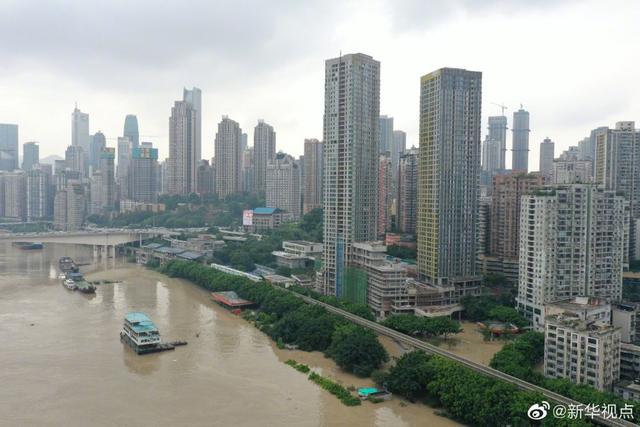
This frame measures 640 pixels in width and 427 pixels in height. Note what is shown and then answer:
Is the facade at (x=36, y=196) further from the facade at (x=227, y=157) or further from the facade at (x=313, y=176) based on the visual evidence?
the facade at (x=313, y=176)

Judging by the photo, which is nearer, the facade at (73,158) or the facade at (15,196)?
the facade at (15,196)

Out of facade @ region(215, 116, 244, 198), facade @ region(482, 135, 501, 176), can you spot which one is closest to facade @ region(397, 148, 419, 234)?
facade @ region(215, 116, 244, 198)

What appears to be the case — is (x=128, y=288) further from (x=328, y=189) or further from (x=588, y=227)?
(x=588, y=227)

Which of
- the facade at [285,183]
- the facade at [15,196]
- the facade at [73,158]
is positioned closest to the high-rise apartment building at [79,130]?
the facade at [73,158]

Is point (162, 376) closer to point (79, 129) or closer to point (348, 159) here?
point (348, 159)

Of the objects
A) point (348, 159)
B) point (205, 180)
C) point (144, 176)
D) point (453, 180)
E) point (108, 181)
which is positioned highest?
point (144, 176)

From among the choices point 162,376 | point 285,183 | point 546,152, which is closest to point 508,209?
point 162,376
